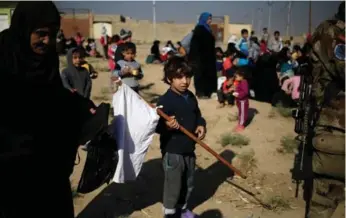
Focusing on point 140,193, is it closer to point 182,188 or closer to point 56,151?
point 182,188

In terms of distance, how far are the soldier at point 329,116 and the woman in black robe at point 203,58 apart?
574 centimetres

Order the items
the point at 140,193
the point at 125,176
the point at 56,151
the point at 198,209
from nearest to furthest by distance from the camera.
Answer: the point at 56,151 → the point at 125,176 → the point at 198,209 → the point at 140,193

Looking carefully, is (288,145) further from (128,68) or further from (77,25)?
(77,25)

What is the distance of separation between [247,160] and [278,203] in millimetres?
1320

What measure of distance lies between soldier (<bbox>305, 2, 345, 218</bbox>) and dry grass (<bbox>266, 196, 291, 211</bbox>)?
2.99 feet

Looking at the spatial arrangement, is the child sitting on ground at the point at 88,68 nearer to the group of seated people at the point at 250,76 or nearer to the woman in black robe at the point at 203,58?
the group of seated people at the point at 250,76

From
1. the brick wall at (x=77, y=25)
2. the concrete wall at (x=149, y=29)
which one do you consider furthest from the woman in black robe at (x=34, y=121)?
the concrete wall at (x=149, y=29)

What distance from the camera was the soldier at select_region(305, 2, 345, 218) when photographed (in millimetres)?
2957

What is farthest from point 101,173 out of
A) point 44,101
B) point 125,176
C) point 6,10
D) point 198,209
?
point 6,10

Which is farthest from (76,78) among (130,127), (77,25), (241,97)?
(77,25)

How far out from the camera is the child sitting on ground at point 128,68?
5.50m

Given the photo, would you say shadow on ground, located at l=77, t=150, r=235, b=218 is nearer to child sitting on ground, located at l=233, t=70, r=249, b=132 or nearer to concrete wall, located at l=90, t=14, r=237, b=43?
child sitting on ground, located at l=233, t=70, r=249, b=132

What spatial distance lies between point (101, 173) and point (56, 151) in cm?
86

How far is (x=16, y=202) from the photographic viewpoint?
77.7 inches
